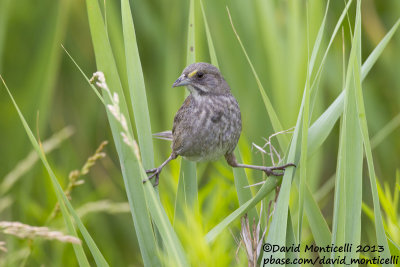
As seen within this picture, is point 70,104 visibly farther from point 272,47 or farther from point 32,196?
point 272,47

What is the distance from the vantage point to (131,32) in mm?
2260

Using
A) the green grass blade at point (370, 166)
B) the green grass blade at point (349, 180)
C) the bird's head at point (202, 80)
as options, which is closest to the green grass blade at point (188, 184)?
the bird's head at point (202, 80)

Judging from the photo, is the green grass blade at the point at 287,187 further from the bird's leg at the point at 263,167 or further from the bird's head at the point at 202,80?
the bird's head at the point at 202,80

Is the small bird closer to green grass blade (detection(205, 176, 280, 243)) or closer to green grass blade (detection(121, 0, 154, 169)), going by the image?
green grass blade (detection(121, 0, 154, 169))

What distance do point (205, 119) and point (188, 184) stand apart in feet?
1.83

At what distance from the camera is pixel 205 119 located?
288 cm

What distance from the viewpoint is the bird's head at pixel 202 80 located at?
2762mm

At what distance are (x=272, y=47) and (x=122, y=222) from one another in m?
1.91

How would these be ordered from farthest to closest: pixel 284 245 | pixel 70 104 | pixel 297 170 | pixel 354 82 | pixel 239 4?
pixel 70 104 → pixel 239 4 → pixel 297 170 → pixel 354 82 → pixel 284 245

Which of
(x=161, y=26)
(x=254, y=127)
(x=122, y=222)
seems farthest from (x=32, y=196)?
(x=254, y=127)

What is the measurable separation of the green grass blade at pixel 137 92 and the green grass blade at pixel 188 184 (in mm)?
169

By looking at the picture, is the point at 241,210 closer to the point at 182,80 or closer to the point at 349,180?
the point at 349,180

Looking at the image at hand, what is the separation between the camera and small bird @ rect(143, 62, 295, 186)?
9.21 feet

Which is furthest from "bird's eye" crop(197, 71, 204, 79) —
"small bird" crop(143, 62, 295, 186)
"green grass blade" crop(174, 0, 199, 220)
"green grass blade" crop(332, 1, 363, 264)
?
"green grass blade" crop(332, 1, 363, 264)
